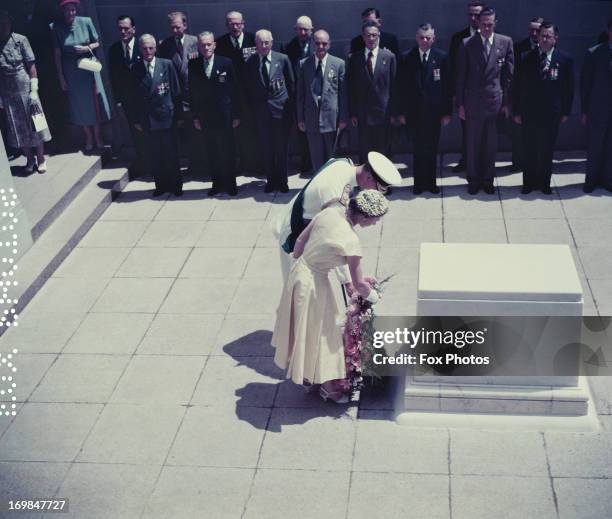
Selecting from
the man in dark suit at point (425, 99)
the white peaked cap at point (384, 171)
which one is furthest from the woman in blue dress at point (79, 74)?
the white peaked cap at point (384, 171)

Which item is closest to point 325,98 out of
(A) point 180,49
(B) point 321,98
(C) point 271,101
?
(B) point 321,98

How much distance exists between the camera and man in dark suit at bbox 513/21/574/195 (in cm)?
909

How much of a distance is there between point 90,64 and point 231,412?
598 centimetres

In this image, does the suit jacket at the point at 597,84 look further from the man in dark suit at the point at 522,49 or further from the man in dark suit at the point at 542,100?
the man in dark suit at the point at 522,49

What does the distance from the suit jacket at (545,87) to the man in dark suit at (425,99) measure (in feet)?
2.77

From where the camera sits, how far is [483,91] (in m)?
9.34

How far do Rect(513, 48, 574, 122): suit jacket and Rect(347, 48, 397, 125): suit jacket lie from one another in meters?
1.46

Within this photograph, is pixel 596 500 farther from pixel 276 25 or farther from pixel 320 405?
pixel 276 25

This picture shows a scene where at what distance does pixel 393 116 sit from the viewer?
983 centimetres

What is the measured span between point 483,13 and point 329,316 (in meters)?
4.85

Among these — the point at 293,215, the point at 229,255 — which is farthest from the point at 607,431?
the point at 229,255

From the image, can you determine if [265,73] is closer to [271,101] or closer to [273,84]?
[273,84]

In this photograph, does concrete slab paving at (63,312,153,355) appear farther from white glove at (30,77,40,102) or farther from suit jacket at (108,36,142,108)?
white glove at (30,77,40,102)

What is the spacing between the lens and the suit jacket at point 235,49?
10039 millimetres
